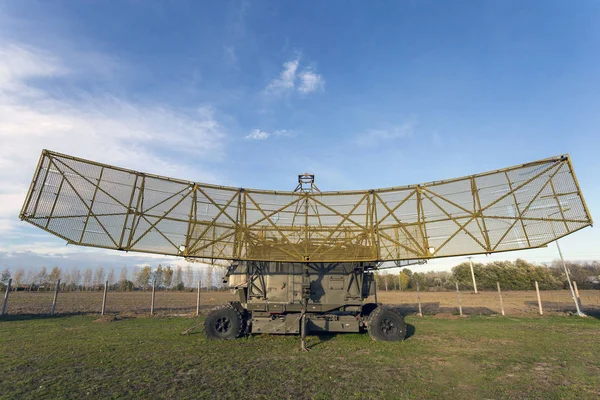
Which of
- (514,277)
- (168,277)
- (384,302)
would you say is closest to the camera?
(384,302)

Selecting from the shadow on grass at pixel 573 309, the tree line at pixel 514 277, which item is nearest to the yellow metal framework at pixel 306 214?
the shadow on grass at pixel 573 309

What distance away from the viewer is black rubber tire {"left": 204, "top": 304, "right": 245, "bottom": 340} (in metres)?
11.9

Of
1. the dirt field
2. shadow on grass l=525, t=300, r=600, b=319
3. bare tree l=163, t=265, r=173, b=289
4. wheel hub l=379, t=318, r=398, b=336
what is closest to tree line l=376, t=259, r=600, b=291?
the dirt field

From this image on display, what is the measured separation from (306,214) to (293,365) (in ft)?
20.2

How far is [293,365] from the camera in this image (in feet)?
27.7

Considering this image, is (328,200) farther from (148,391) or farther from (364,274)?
(148,391)

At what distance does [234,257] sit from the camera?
1226 cm

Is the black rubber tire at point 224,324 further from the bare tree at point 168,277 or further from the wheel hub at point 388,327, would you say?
the bare tree at point 168,277

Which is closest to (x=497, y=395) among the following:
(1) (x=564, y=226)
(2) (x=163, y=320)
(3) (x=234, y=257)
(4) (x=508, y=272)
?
(1) (x=564, y=226)

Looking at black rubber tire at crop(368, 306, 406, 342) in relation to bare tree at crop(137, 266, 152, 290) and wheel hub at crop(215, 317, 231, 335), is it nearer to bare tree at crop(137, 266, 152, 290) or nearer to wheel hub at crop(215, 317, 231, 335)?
wheel hub at crop(215, 317, 231, 335)

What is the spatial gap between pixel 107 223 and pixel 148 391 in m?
6.94

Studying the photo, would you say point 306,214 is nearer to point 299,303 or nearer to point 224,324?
point 299,303

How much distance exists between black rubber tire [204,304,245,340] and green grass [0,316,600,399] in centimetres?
52

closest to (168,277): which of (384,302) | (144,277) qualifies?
(144,277)
